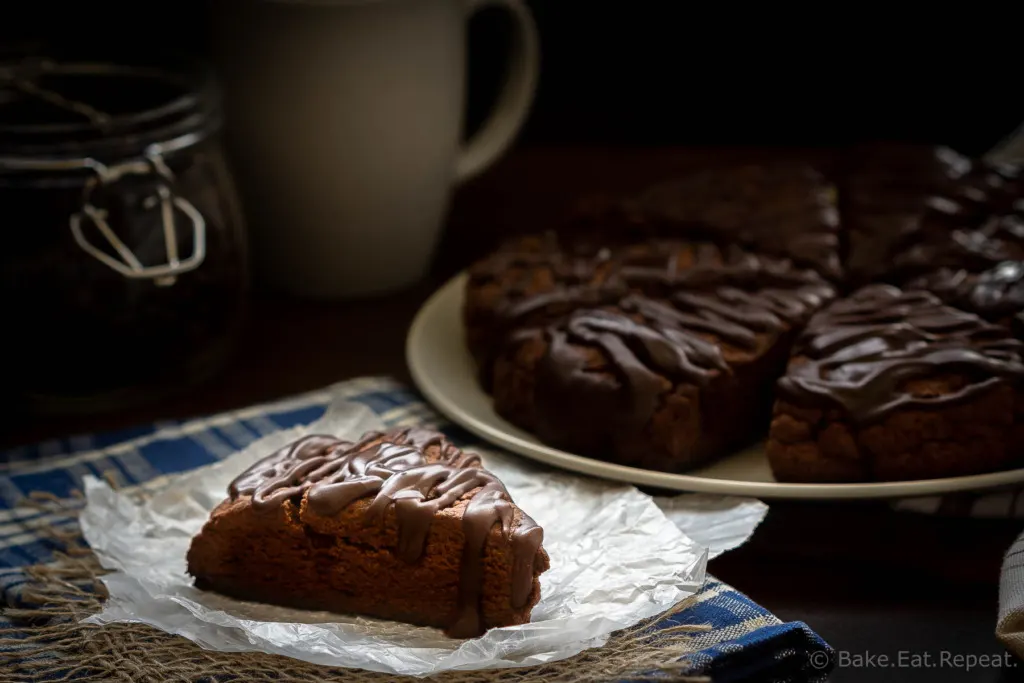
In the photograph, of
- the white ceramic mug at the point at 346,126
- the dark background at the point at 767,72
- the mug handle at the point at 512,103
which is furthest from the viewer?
the dark background at the point at 767,72

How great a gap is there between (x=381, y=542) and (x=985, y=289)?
3.09ft

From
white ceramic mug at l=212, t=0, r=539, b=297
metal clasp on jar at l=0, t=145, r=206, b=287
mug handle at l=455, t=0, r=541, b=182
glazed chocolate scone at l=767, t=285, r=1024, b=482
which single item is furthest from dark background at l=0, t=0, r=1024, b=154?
glazed chocolate scone at l=767, t=285, r=1024, b=482

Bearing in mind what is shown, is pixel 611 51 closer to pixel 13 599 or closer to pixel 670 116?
pixel 670 116

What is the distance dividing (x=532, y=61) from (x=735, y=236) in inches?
20.9

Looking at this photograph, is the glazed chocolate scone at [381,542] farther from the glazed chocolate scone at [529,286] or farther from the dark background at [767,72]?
the dark background at [767,72]

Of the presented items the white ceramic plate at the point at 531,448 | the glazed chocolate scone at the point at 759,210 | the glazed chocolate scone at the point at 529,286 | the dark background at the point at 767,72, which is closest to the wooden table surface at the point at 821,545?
the white ceramic plate at the point at 531,448

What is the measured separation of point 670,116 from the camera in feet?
9.26

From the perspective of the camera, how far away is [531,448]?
151 cm

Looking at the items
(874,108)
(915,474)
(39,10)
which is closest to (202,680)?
(915,474)

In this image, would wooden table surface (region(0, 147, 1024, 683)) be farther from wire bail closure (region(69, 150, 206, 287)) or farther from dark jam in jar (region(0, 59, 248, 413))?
wire bail closure (region(69, 150, 206, 287))

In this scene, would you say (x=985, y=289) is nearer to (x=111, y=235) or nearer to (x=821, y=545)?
(x=821, y=545)

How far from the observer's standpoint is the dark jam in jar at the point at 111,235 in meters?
1.57

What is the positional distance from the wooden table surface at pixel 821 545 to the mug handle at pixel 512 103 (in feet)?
0.89

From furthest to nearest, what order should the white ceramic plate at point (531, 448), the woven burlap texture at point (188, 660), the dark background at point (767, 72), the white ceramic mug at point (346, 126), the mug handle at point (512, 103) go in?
the dark background at point (767, 72) → the mug handle at point (512, 103) → the white ceramic mug at point (346, 126) → the white ceramic plate at point (531, 448) → the woven burlap texture at point (188, 660)
